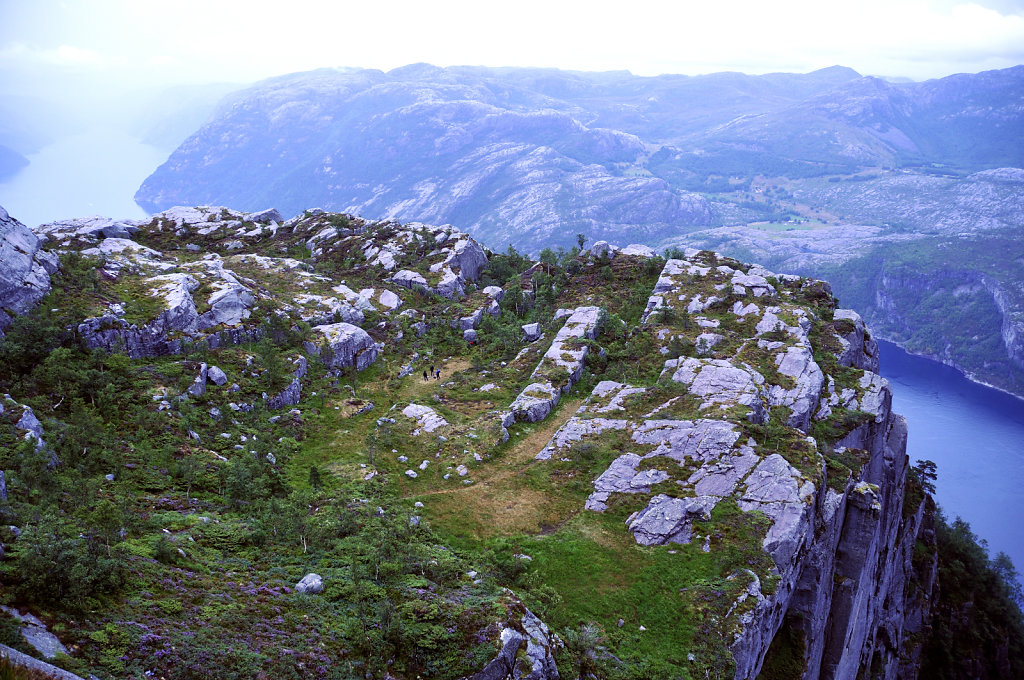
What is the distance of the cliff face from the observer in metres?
19.4

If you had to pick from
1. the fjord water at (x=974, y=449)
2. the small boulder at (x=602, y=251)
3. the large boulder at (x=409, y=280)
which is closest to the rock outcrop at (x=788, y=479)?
the small boulder at (x=602, y=251)

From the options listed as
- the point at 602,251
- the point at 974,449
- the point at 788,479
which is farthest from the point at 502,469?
the point at 974,449

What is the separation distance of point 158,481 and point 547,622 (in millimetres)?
21122

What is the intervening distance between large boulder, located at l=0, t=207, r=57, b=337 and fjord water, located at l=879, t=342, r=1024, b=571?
16271cm

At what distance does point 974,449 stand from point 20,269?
204 metres

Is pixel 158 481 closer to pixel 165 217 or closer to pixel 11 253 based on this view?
pixel 11 253

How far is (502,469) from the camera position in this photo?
35.8 metres

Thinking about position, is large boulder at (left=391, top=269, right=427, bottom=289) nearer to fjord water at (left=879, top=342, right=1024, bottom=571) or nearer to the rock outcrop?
the rock outcrop

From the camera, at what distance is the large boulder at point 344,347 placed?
4791 centimetres

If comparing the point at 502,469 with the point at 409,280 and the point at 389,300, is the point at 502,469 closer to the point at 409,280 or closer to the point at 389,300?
the point at 389,300

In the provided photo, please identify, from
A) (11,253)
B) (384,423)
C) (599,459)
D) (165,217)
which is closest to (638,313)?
(599,459)

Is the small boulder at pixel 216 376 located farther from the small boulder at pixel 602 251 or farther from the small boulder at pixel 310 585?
the small boulder at pixel 602 251

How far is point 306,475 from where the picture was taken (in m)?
32.3

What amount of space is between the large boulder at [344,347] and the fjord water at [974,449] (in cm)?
13760
